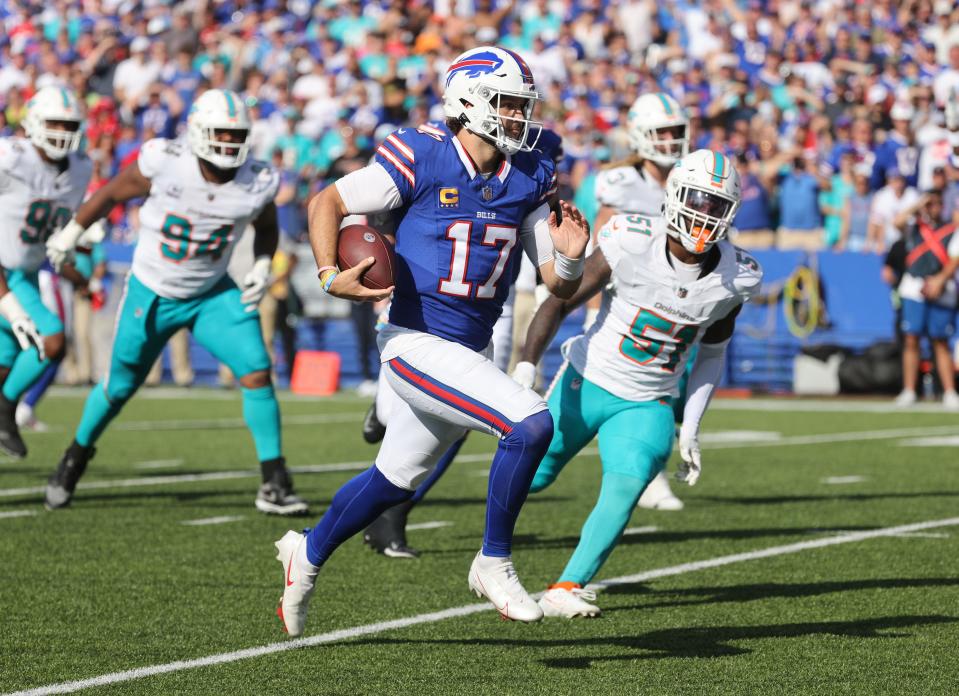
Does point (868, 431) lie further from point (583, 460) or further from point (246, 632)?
point (246, 632)

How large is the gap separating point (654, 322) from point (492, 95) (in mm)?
1181

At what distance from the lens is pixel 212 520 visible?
6988mm

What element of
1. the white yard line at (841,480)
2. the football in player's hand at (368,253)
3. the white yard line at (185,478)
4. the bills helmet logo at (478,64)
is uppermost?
the bills helmet logo at (478,64)

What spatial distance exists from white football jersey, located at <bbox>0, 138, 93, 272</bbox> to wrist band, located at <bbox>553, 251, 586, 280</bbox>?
4.30 meters

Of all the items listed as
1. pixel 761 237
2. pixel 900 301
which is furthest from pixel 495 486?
pixel 761 237

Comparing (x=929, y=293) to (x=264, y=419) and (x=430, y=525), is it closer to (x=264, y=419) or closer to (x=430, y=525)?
(x=430, y=525)

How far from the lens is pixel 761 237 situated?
15312mm

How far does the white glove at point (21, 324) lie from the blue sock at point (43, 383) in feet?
1.69

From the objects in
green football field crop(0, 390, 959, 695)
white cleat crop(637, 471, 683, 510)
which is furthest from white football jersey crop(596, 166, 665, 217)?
green football field crop(0, 390, 959, 695)

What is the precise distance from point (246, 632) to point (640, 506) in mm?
3446

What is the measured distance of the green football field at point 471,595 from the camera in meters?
4.05

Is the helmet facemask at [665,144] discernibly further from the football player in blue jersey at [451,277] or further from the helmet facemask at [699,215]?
the football player in blue jersey at [451,277]

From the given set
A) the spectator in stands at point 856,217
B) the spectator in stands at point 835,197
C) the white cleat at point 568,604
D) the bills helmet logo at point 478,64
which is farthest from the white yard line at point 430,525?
the spectator in stands at point 835,197

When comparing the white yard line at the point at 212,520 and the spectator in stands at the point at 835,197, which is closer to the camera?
the white yard line at the point at 212,520
